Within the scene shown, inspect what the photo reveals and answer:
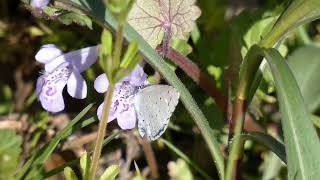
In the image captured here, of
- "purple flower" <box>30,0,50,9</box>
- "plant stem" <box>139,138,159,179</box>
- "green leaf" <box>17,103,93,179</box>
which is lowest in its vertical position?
"plant stem" <box>139,138,159,179</box>

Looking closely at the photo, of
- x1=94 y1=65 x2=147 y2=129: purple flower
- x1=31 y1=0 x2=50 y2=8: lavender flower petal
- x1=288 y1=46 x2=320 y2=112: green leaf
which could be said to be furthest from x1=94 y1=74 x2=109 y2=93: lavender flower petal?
x1=288 y1=46 x2=320 y2=112: green leaf

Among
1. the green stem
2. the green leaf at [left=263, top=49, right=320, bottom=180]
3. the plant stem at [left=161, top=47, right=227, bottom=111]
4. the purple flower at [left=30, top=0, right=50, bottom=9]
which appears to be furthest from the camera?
the plant stem at [left=161, top=47, right=227, bottom=111]

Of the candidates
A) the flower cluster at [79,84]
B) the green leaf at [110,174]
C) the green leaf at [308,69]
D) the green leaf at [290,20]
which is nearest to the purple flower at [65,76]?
the flower cluster at [79,84]

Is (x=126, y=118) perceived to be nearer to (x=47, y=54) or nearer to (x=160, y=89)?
(x=160, y=89)

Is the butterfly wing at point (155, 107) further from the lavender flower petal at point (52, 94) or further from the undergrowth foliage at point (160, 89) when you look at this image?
the lavender flower petal at point (52, 94)

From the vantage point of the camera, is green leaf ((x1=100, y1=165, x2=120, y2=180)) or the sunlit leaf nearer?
green leaf ((x1=100, y1=165, x2=120, y2=180))

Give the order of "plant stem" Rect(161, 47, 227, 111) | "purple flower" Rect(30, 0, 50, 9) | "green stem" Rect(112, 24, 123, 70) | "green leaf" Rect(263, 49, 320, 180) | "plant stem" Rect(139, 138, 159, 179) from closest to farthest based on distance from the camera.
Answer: "green stem" Rect(112, 24, 123, 70) → "green leaf" Rect(263, 49, 320, 180) → "purple flower" Rect(30, 0, 50, 9) → "plant stem" Rect(161, 47, 227, 111) → "plant stem" Rect(139, 138, 159, 179)

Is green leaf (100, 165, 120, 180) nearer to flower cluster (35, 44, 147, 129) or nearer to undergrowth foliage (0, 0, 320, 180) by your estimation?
undergrowth foliage (0, 0, 320, 180)
